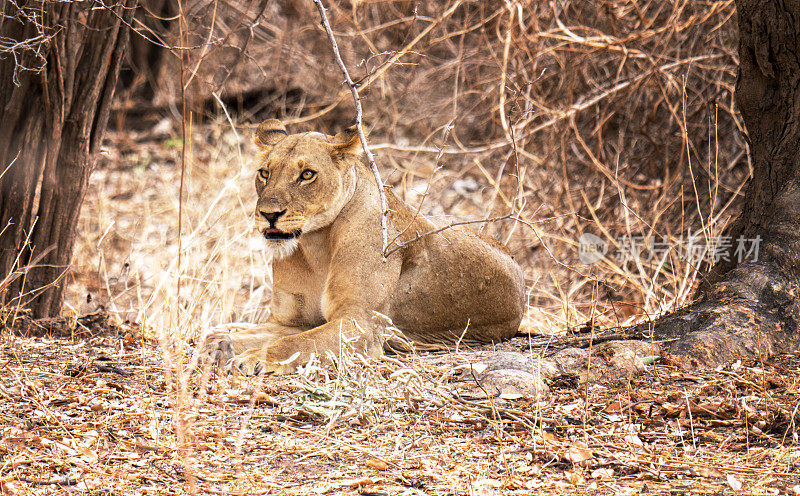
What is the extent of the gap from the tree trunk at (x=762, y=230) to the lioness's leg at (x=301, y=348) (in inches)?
53.7

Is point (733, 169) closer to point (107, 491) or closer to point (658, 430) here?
point (658, 430)

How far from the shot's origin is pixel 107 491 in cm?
255

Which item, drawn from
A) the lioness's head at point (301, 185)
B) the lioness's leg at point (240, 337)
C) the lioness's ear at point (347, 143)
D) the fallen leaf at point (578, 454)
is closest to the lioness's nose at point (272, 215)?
the lioness's head at point (301, 185)

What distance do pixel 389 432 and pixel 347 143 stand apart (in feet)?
5.08

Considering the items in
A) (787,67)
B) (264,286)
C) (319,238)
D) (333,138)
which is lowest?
(264,286)

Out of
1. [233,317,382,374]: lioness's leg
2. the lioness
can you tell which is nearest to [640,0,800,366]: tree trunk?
the lioness

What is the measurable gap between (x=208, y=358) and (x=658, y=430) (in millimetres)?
1931

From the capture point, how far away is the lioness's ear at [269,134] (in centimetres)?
436

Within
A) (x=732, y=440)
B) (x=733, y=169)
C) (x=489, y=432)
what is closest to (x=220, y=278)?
(x=489, y=432)

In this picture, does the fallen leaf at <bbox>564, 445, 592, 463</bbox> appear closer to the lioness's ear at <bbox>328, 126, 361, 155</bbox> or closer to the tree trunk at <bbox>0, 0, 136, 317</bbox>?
the lioness's ear at <bbox>328, 126, 361, 155</bbox>

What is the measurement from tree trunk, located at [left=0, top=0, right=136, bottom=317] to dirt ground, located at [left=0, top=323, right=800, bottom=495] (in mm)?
927

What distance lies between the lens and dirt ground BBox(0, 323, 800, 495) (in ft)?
8.71

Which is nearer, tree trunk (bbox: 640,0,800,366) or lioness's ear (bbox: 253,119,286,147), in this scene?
tree trunk (bbox: 640,0,800,366)

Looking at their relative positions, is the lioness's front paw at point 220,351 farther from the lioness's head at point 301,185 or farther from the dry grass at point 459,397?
the lioness's head at point 301,185
